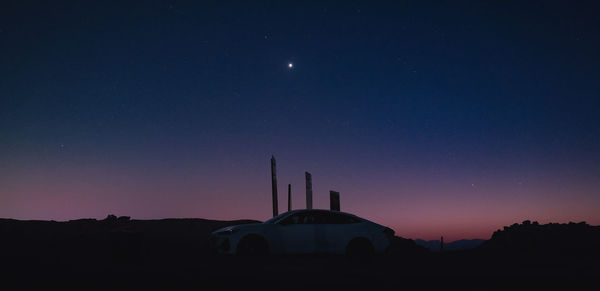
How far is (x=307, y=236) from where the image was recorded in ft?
41.0

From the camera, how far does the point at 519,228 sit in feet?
108

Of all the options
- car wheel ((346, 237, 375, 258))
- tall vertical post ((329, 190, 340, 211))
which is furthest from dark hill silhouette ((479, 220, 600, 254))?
car wheel ((346, 237, 375, 258))

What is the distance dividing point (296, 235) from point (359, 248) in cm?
181

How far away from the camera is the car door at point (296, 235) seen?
12.4 metres

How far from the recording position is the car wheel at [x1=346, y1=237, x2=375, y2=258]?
498 inches

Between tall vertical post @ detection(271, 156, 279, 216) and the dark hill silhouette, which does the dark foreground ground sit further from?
the dark hill silhouette

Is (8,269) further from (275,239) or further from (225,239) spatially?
(275,239)

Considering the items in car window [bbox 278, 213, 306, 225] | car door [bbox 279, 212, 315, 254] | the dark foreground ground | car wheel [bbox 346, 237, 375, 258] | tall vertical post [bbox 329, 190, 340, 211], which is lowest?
the dark foreground ground

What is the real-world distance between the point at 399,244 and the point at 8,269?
20.5 metres

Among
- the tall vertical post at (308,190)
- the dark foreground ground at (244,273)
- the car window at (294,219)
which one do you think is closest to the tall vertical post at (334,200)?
the tall vertical post at (308,190)

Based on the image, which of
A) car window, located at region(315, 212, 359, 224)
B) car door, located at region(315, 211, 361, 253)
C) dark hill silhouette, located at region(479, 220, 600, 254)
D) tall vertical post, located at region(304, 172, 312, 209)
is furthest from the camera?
dark hill silhouette, located at region(479, 220, 600, 254)

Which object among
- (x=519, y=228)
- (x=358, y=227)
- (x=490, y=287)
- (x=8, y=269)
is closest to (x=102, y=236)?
(x=8, y=269)

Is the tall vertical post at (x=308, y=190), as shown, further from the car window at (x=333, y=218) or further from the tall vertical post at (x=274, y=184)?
the car window at (x=333, y=218)

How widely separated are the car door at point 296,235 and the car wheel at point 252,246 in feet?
1.70
